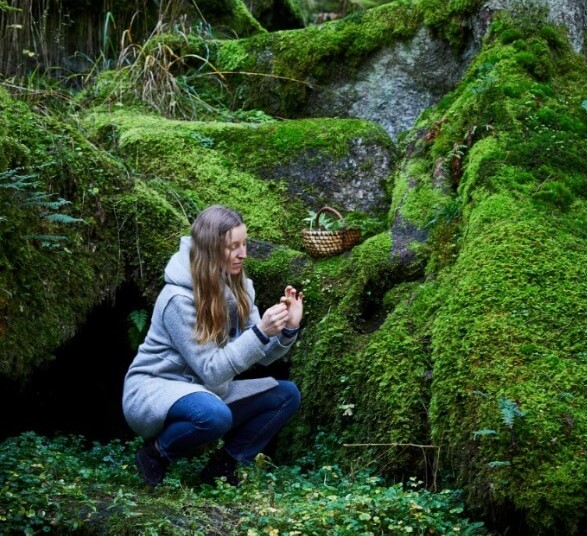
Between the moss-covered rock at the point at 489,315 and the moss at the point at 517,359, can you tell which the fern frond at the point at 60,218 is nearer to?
the moss-covered rock at the point at 489,315

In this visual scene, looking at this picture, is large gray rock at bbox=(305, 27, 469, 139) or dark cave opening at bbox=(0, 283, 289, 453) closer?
dark cave opening at bbox=(0, 283, 289, 453)

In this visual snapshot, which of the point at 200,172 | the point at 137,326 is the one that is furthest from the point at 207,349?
the point at 200,172

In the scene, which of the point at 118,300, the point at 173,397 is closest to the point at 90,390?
the point at 118,300

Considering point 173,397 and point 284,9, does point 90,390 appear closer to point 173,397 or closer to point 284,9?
point 173,397

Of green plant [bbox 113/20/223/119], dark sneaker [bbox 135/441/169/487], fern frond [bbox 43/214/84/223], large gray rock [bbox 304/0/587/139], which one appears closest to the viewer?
dark sneaker [bbox 135/441/169/487]

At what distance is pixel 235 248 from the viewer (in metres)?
4.65

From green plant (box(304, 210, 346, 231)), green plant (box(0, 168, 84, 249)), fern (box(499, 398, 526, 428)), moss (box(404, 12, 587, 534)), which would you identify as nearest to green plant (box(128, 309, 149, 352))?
green plant (box(0, 168, 84, 249))

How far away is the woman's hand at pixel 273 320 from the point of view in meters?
4.36

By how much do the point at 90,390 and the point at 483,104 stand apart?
3497 mm

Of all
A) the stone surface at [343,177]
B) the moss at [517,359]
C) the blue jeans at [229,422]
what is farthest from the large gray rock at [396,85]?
the blue jeans at [229,422]

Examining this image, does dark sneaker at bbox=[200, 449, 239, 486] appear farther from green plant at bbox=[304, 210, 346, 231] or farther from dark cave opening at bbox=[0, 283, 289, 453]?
green plant at bbox=[304, 210, 346, 231]

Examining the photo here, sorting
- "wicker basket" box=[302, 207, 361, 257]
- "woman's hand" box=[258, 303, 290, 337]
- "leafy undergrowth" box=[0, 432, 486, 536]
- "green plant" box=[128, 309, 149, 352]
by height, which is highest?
"wicker basket" box=[302, 207, 361, 257]

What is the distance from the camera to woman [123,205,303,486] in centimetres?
439

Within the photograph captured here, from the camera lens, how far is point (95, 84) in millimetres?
8578
